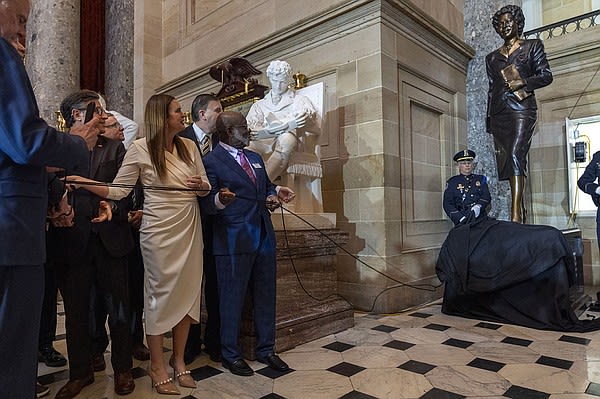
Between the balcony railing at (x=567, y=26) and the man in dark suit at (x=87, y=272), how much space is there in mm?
5809

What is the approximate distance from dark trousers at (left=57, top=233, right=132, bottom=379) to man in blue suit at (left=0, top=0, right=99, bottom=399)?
2.88 feet

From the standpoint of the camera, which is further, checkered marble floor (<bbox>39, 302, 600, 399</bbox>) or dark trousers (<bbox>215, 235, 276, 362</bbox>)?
dark trousers (<bbox>215, 235, 276, 362</bbox>)

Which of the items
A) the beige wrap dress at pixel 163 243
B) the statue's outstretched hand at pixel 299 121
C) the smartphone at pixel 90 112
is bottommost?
the beige wrap dress at pixel 163 243

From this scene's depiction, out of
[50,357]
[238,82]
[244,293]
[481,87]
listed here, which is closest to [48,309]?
[50,357]

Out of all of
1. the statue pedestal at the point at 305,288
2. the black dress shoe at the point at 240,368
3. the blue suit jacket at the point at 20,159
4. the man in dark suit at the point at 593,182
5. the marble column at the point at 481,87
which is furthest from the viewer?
the marble column at the point at 481,87

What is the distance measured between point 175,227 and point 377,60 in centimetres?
302

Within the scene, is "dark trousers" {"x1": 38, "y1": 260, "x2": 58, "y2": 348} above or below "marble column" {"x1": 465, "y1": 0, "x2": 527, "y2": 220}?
below

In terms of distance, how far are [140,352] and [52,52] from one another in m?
5.86

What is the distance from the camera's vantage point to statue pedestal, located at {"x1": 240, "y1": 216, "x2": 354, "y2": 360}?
3055 mm

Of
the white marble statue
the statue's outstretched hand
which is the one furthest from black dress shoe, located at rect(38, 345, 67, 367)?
the statue's outstretched hand

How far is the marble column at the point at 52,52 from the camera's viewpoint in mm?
6668

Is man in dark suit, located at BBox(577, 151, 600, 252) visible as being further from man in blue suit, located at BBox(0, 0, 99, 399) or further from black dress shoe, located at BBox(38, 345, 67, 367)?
black dress shoe, located at BBox(38, 345, 67, 367)

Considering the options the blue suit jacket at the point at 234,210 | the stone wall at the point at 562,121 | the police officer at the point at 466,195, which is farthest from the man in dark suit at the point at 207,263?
the stone wall at the point at 562,121

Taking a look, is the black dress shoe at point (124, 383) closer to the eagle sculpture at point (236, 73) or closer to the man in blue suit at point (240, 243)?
the man in blue suit at point (240, 243)
